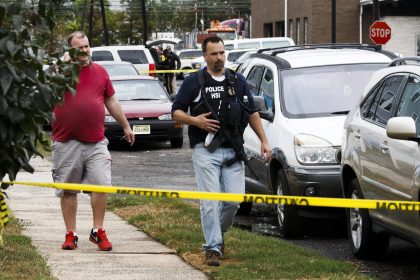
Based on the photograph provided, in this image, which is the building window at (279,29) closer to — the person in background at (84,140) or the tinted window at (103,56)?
the tinted window at (103,56)

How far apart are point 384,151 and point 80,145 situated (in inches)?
103

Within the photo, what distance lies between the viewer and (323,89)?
12508 millimetres

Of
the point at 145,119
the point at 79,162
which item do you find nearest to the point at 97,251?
the point at 79,162

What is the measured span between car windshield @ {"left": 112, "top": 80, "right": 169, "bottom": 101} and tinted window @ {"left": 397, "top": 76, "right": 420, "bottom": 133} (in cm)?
1469

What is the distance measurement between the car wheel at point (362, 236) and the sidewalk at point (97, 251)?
5.28 feet

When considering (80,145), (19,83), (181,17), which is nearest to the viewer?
(19,83)

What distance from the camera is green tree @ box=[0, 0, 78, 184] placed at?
17.0 feet

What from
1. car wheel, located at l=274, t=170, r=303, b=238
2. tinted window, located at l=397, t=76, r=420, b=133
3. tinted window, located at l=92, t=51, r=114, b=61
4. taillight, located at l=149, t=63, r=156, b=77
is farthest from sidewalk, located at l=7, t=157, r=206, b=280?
tinted window, located at l=92, t=51, r=114, b=61

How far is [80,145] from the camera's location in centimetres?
985

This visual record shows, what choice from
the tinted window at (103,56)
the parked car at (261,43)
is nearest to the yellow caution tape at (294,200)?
the tinted window at (103,56)

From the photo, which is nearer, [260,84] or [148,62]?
[260,84]

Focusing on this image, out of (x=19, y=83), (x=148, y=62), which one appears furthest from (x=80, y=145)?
(x=148, y=62)

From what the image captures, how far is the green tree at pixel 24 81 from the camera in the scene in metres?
5.17

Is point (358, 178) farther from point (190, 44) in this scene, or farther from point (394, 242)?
point (190, 44)
